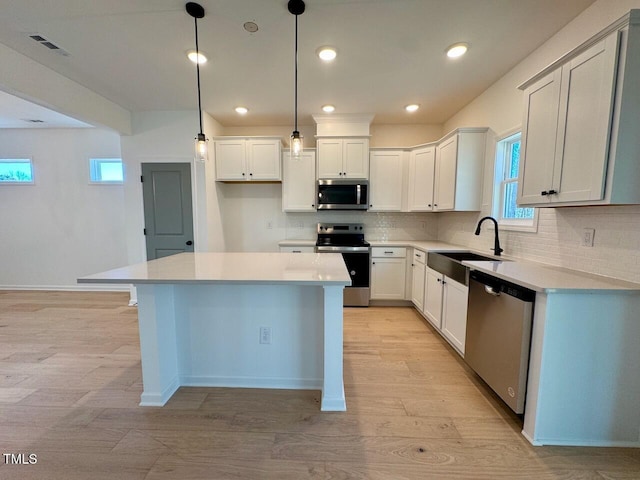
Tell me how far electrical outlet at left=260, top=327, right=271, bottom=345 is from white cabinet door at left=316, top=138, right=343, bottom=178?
7.96 feet

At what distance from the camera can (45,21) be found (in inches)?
76.5

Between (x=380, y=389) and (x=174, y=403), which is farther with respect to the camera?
(x=380, y=389)

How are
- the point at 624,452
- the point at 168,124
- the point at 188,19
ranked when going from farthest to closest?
the point at 168,124
the point at 188,19
the point at 624,452

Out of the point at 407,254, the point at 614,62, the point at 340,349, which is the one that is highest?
the point at 614,62

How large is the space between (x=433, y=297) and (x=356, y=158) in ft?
6.96

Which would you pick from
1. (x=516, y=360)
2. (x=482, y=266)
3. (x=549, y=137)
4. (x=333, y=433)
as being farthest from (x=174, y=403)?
(x=549, y=137)

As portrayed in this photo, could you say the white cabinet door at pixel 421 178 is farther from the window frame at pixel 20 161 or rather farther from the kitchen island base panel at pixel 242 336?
the window frame at pixel 20 161

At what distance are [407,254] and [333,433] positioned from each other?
2546 mm

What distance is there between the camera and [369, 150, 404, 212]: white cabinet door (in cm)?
382

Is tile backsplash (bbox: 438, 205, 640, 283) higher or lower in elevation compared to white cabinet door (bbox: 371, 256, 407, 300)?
higher

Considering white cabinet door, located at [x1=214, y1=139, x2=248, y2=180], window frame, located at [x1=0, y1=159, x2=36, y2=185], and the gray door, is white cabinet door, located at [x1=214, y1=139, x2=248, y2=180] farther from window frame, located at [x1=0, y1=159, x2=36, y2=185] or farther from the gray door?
window frame, located at [x1=0, y1=159, x2=36, y2=185]

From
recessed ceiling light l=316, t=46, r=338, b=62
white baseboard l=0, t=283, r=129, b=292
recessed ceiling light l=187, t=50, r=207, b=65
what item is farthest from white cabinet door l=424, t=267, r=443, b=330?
white baseboard l=0, t=283, r=129, b=292

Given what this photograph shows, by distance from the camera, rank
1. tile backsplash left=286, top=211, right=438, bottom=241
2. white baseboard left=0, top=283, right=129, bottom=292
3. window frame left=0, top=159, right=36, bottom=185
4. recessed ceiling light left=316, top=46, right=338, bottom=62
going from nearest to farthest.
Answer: recessed ceiling light left=316, top=46, right=338, bottom=62, tile backsplash left=286, top=211, right=438, bottom=241, window frame left=0, top=159, right=36, bottom=185, white baseboard left=0, top=283, right=129, bottom=292

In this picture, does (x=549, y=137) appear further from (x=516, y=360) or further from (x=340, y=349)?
(x=340, y=349)
